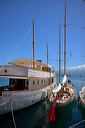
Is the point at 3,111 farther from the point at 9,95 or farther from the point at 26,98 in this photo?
the point at 26,98

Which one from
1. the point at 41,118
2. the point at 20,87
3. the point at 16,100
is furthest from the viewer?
the point at 20,87

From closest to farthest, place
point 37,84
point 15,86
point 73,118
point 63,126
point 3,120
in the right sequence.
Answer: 1. point 63,126
2. point 3,120
3. point 73,118
4. point 15,86
5. point 37,84

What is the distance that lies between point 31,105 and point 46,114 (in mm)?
2763

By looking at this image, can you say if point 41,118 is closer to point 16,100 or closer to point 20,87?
point 16,100

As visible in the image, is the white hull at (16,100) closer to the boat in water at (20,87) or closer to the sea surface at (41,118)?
the boat in water at (20,87)

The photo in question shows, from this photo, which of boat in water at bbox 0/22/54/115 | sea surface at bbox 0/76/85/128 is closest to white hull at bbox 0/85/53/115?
boat in water at bbox 0/22/54/115

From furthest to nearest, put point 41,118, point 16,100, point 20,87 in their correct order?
point 20,87 < point 41,118 < point 16,100

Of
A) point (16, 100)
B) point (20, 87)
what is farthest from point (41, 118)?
point (20, 87)

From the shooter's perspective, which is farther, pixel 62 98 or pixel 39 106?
pixel 39 106

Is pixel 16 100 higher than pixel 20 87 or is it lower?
lower

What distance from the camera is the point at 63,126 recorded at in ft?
60.5

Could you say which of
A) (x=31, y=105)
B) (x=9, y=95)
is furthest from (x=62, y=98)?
(x=9, y=95)

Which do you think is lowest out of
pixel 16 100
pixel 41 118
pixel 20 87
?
pixel 41 118

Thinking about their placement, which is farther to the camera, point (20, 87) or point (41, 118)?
point (20, 87)
